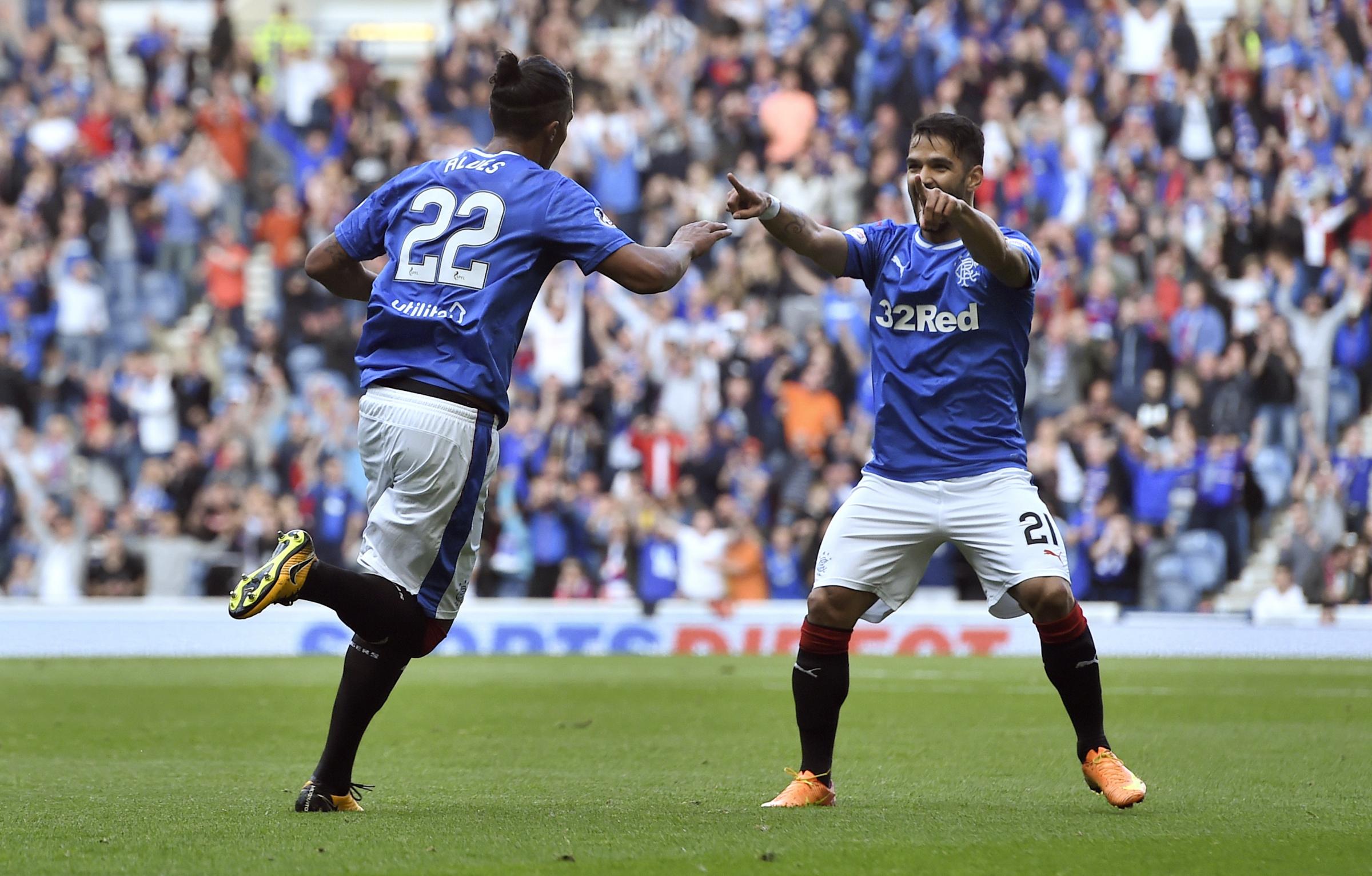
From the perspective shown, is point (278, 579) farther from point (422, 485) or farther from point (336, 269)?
point (336, 269)

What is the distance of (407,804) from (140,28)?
25298 millimetres

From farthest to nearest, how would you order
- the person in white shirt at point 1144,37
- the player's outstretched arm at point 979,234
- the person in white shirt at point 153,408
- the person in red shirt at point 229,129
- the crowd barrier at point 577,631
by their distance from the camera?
the person in red shirt at point 229,129 → the person in white shirt at point 1144,37 → the person in white shirt at point 153,408 → the crowd barrier at point 577,631 → the player's outstretched arm at point 979,234

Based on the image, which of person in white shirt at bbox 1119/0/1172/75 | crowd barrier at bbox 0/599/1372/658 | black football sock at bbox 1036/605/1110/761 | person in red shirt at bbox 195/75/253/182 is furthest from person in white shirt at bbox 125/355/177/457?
black football sock at bbox 1036/605/1110/761

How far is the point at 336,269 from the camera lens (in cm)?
646

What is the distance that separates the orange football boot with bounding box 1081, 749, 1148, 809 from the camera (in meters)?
6.20

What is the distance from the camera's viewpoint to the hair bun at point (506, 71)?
20.3ft

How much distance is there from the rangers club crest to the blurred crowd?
10182 mm

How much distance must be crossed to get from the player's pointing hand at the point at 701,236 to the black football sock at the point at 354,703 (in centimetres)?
172

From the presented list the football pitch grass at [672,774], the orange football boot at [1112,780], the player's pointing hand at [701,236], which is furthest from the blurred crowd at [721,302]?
the player's pointing hand at [701,236]

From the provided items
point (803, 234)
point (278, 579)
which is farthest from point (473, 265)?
point (803, 234)

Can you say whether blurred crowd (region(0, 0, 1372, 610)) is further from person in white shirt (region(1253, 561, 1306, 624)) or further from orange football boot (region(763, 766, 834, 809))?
orange football boot (region(763, 766, 834, 809))

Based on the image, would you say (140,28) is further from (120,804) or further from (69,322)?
(120,804)

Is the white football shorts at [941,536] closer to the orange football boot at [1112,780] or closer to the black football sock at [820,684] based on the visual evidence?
the black football sock at [820,684]

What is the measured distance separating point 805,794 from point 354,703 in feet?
5.29
